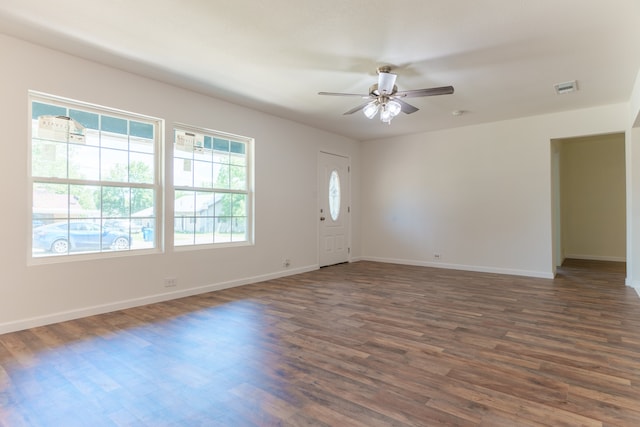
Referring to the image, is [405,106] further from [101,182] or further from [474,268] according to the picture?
[474,268]

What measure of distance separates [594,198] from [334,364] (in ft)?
26.5

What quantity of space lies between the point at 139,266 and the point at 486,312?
3990 millimetres

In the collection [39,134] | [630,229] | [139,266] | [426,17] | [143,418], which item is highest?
[426,17]

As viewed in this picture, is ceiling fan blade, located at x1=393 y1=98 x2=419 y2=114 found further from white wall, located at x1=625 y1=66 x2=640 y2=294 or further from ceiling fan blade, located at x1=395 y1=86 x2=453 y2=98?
white wall, located at x1=625 y1=66 x2=640 y2=294

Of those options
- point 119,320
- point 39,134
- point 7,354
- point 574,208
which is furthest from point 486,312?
point 574,208

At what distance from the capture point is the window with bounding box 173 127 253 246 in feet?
14.8

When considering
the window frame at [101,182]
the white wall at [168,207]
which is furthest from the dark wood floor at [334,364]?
the window frame at [101,182]

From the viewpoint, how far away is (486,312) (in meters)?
3.71

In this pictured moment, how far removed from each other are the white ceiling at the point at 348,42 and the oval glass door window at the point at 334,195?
2.53 metres

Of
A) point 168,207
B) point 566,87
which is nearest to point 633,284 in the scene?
point 566,87

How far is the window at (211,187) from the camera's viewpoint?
4.52m

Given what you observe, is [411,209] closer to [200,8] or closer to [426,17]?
[426,17]

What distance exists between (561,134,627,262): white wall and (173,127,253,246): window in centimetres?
664

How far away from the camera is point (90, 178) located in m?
3.72
